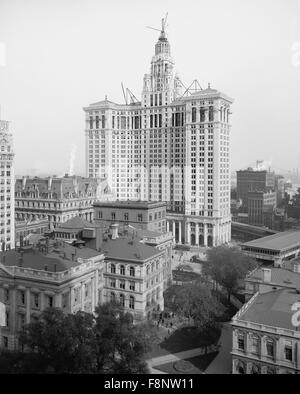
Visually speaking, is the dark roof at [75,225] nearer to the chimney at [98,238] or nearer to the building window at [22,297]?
the chimney at [98,238]

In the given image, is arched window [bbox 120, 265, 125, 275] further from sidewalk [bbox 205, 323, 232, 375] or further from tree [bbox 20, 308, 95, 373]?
tree [bbox 20, 308, 95, 373]

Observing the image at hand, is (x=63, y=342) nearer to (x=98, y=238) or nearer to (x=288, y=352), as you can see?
(x=288, y=352)

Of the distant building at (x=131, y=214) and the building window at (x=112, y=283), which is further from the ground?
the distant building at (x=131, y=214)

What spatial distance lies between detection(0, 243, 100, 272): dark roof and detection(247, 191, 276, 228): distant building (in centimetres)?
3497

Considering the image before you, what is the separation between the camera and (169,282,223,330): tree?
19609mm

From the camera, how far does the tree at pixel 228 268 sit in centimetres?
2547

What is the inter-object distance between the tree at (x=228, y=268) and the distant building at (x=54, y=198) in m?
21.1

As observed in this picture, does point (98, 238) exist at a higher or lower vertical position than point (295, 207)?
lower

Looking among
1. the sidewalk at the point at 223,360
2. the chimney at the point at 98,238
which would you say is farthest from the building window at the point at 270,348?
the chimney at the point at 98,238

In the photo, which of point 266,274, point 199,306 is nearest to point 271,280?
point 266,274

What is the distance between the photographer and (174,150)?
4694 centimetres

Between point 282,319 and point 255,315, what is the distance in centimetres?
119

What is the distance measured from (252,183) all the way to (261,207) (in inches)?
178

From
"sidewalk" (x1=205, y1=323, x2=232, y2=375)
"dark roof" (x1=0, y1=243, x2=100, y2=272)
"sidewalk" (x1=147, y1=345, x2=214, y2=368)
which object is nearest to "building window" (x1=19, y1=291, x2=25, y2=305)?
"dark roof" (x1=0, y1=243, x2=100, y2=272)
